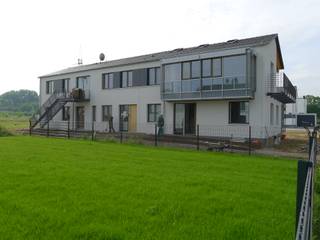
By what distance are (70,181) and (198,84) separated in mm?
17109

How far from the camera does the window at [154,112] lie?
29.0m

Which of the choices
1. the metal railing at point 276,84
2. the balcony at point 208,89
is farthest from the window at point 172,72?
the metal railing at point 276,84

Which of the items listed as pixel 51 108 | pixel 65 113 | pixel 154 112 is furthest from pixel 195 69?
pixel 65 113

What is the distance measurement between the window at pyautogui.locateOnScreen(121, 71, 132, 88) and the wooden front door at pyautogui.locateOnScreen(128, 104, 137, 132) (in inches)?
76.1

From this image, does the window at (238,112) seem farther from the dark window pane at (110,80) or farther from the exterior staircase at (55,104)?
the exterior staircase at (55,104)

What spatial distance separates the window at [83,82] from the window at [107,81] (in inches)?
98.0

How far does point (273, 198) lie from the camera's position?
768 centimetres

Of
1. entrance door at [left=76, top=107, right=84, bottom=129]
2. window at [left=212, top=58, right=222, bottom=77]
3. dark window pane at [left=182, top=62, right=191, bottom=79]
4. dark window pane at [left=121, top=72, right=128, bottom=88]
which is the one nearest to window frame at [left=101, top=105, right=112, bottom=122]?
dark window pane at [left=121, top=72, right=128, bottom=88]

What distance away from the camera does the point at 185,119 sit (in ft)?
88.9

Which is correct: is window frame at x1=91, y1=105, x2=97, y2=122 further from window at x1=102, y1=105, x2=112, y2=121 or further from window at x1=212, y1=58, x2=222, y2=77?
window at x1=212, y1=58, x2=222, y2=77

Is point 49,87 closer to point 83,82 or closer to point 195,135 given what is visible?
point 83,82

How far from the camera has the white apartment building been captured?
23.2m

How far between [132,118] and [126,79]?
3401 mm

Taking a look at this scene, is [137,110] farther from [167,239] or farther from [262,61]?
[167,239]
